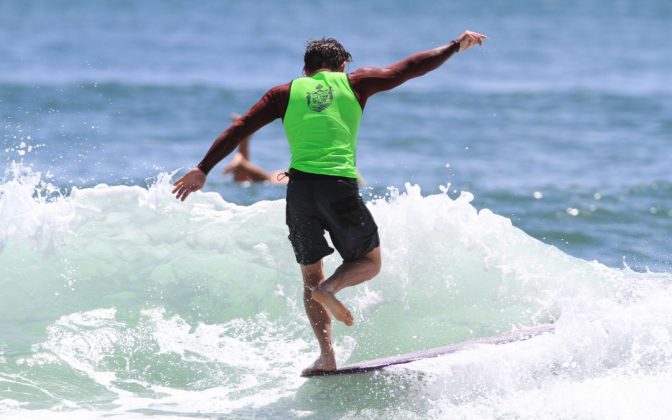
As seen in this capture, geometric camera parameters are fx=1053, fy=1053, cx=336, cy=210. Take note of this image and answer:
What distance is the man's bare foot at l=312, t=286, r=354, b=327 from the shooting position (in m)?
5.66

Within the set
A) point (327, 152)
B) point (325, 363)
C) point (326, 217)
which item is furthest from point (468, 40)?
point (325, 363)

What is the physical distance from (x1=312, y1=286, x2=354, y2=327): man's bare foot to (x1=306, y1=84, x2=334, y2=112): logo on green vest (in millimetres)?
983

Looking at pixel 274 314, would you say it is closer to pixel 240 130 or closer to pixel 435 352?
pixel 435 352

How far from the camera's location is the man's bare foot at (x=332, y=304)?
5.66 metres

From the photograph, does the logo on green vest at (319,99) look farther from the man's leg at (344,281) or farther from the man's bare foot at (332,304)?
the man's bare foot at (332,304)

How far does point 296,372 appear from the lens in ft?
21.5

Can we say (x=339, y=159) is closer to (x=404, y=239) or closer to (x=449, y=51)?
(x=449, y=51)

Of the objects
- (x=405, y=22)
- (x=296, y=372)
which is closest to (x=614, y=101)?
(x=296, y=372)

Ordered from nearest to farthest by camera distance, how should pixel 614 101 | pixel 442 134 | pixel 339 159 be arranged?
pixel 339 159, pixel 442 134, pixel 614 101

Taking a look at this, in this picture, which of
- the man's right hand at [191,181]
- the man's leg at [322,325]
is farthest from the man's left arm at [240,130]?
the man's leg at [322,325]

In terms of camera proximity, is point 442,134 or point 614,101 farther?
point 614,101

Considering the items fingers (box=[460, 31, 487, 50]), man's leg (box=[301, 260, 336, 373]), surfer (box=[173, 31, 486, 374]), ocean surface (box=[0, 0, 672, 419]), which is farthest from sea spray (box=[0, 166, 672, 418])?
fingers (box=[460, 31, 487, 50])

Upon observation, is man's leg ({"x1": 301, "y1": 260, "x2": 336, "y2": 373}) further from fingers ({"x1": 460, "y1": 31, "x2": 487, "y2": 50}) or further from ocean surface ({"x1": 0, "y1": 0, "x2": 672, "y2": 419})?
fingers ({"x1": 460, "y1": 31, "x2": 487, "y2": 50})

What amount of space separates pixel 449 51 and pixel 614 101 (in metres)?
16.9
